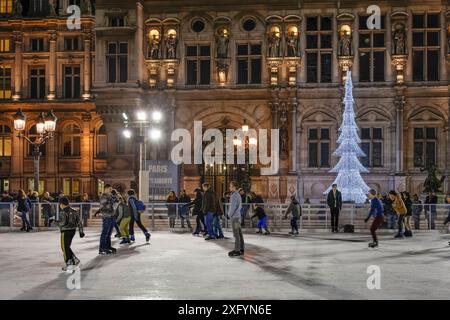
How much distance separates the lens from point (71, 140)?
50719 mm

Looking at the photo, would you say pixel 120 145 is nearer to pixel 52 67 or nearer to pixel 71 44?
pixel 52 67

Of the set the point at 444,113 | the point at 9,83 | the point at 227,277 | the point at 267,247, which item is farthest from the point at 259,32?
the point at 227,277

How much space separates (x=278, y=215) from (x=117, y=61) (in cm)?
1571

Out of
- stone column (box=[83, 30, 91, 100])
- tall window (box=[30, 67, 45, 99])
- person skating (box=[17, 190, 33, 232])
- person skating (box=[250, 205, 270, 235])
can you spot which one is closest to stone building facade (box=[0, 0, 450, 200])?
stone column (box=[83, 30, 91, 100])

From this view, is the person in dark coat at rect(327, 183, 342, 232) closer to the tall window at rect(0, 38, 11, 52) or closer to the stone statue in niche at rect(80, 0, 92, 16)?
the stone statue in niche at rect(80, 0, 92, 16)

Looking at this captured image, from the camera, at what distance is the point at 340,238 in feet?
87.7

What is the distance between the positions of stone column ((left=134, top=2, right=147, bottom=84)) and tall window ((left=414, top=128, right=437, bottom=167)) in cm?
1468

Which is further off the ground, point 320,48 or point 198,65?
point 320,48

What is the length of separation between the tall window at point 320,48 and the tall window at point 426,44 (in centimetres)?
441

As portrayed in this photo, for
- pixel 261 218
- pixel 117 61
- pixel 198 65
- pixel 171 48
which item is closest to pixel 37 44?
pixel 117 61

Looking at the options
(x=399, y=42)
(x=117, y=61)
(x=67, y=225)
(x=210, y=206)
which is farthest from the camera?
(x=117, y=61)

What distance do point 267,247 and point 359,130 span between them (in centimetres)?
1973

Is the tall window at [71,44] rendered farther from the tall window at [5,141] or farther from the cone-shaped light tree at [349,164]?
the cone-shaped light tree at [349,164]

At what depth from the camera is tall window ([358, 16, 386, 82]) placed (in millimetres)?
41781
